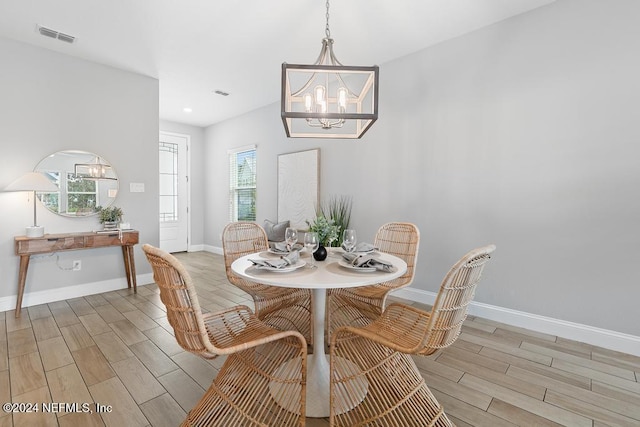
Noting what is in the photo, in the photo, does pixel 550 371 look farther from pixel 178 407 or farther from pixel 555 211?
pixel 178 407

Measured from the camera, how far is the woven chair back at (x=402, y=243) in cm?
233

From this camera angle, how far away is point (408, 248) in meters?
2.47

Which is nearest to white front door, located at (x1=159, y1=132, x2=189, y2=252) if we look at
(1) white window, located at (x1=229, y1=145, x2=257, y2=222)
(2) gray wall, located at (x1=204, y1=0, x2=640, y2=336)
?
(1) white window, located at (x1=229, y1=145, x2=257, y2=222)

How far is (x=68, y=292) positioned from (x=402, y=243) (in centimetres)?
377

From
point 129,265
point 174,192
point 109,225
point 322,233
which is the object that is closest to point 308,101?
point 322,233

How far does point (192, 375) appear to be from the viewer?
1.91 metres

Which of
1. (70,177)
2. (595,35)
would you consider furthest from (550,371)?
(70,177)

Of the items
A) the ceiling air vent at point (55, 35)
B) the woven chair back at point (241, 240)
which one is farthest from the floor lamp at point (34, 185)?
the woven chair back at point (241, 240)

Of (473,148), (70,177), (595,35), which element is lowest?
(70,177)

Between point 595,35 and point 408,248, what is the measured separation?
7.20ft

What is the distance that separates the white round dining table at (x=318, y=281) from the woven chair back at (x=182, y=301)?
0.29 m

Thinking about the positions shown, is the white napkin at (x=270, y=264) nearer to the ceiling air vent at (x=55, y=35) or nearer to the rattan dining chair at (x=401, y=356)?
the rattan dining chair at (x=401, y=356)

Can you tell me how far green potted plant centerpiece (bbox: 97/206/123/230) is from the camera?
11.8 ft

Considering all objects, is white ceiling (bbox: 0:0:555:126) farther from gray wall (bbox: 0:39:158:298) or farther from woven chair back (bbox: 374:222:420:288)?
woven chair back (bbox: 374:222:420:288)
